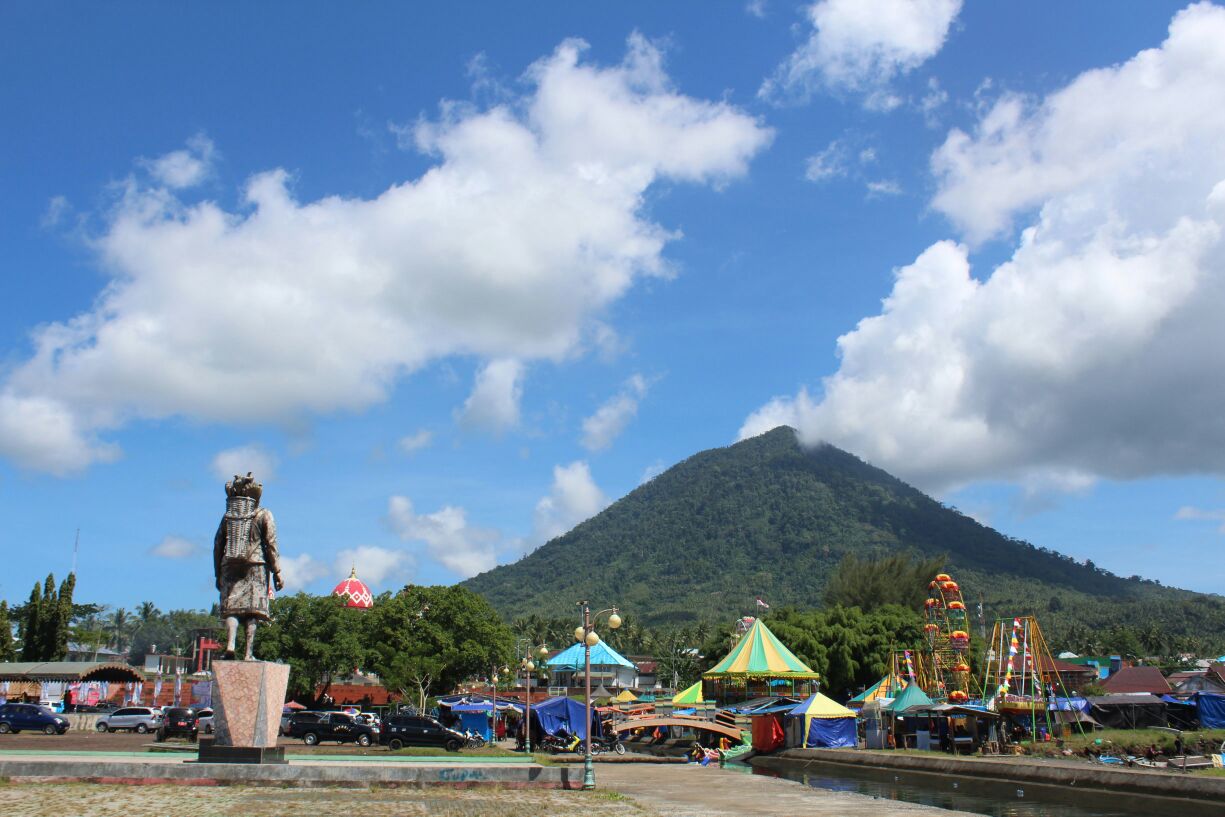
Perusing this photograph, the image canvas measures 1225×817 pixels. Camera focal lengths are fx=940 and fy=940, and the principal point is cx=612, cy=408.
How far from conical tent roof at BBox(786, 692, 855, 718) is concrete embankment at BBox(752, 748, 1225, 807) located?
163cm

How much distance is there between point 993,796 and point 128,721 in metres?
37.4

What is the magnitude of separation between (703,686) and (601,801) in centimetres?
4097

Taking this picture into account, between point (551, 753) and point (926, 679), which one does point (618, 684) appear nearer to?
point (926, 679)

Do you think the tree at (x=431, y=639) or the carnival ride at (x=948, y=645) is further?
the tree at (x=431, y=639)

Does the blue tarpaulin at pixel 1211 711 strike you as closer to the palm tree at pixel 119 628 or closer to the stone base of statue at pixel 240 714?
the stone base of statue at pixel 240 714

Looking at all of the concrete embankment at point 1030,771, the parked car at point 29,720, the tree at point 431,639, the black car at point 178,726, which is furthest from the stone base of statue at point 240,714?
the tree at point 431,639

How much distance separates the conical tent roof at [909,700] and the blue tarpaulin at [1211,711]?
1621 centimetres

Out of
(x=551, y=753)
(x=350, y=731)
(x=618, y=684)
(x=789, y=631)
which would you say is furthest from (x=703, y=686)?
(x=618, y=684)

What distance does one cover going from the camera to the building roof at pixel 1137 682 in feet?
243

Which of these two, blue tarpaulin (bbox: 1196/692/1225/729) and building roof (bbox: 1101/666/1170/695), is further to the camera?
building roof (bbox: 1101/666/1170/695)

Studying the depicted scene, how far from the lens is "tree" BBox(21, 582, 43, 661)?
2662 inches

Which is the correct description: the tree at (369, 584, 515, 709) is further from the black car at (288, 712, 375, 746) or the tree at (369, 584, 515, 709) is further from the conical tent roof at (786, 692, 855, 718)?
the conical tent roof at (786, 692, 855, 718)

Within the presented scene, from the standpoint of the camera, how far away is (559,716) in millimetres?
40062

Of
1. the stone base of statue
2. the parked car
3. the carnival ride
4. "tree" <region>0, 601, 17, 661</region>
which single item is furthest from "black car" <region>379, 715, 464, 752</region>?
"tree" <region>0, 601, 17, 661</region>
